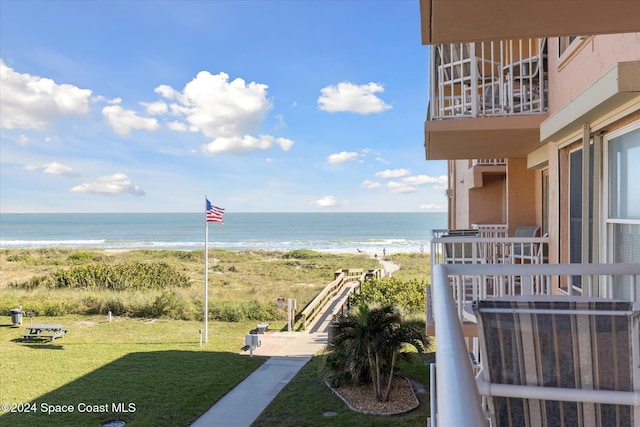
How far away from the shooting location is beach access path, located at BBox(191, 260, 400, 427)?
8812 mm

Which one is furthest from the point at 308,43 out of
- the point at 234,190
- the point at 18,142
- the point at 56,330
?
the point at 234,190

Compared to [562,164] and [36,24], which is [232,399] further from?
[36,24]

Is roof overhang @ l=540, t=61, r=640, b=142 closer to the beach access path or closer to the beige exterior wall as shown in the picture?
the beige exterior wall

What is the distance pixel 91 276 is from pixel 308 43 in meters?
33.4

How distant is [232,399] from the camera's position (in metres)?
9.79

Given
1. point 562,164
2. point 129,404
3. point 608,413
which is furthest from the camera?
point 129,404

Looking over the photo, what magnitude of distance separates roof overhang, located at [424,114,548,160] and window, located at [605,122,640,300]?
1.90 meters

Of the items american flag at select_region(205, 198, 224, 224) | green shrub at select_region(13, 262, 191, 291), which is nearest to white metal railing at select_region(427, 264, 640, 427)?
american flag at select_region(205, 198, 224, 224)

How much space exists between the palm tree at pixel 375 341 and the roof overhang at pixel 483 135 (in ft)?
13.1

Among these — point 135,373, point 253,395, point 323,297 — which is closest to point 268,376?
Answer: point 253,395

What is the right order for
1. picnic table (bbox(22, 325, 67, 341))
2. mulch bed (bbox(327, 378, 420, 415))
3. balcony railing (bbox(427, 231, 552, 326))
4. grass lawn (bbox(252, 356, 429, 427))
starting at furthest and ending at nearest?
picnic table (bbox(22, 325, 67, 341)) < mulch bed (bbox(327, 378, 420, 415)) < grass lawn (bbox(252, 356, 429, 427)) < balcony railing (bbox(427, 231, 552, 326))

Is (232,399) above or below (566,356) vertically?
below

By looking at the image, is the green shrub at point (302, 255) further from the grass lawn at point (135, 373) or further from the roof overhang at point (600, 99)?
the roof overhang at point (600, 99)

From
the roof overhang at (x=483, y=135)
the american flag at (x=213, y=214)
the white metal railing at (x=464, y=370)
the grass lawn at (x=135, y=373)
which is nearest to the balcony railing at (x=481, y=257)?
the white metal railing at (x=464, y=370)
